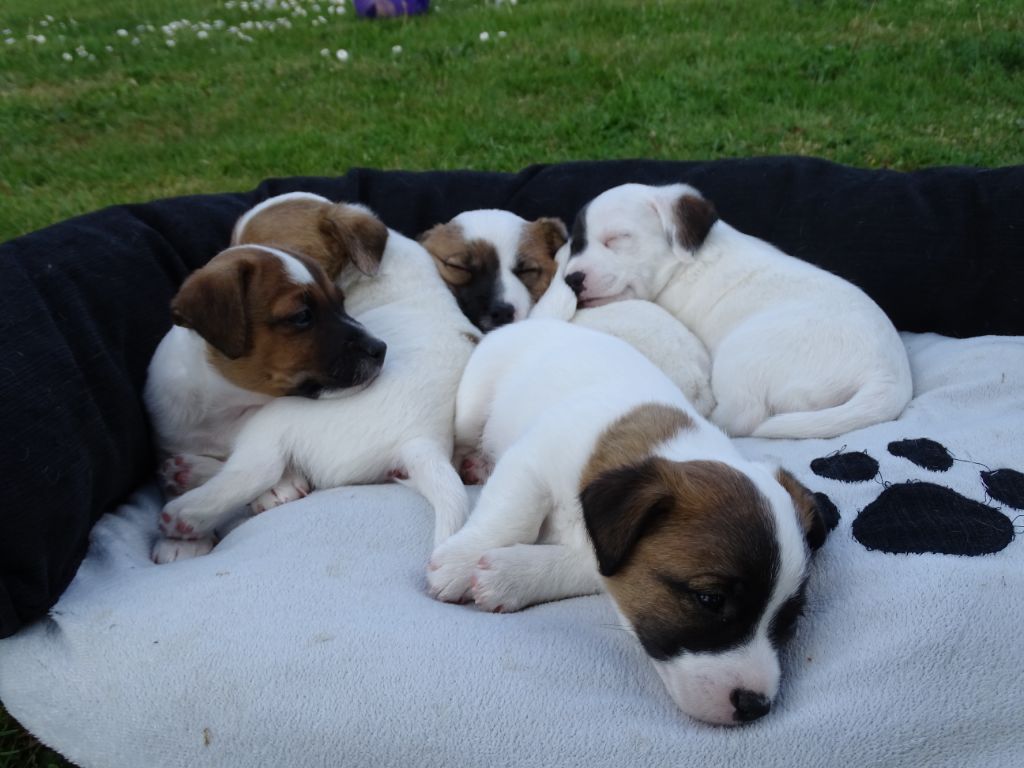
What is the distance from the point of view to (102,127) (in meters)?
7.99

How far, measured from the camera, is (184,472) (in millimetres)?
3633

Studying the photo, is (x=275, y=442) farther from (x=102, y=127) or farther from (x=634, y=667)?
(x=102, y=127)

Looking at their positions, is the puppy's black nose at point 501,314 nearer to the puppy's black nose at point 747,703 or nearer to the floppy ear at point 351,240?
the floppy ear at point 351,240

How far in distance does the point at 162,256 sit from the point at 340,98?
4.46 meters

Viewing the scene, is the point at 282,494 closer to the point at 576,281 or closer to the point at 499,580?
the point at 499,580

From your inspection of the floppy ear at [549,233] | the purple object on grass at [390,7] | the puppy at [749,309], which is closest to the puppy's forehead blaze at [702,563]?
the puppy at [749,309]

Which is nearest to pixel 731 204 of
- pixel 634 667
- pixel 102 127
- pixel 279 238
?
pixel 279 238

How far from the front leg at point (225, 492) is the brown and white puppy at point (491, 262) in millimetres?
1559

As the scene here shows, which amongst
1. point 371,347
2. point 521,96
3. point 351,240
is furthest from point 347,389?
point 521,96

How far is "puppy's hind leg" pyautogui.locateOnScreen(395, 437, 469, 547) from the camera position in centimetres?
303

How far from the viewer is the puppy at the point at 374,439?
3250 millimetres

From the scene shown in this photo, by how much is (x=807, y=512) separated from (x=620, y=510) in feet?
1.89

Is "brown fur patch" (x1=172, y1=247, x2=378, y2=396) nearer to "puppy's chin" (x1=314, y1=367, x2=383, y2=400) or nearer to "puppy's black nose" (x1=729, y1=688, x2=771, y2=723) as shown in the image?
"puppy's chin" (x1=314, y1=367, x2=383, y2=400)

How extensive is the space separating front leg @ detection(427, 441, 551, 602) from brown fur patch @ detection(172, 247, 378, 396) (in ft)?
3.17
